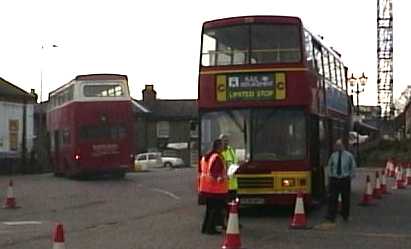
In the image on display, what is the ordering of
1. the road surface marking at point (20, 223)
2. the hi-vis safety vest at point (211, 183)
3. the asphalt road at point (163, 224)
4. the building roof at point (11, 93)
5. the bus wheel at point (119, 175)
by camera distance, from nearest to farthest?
the asphalt road at point (163, 224)
the hi-vis safety vest at point (211, 183)
the road surface marking at point (20, 223)
the bus wheel at point (119, 175)
the building roof at point (11, 93)

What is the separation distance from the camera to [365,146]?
72.3m

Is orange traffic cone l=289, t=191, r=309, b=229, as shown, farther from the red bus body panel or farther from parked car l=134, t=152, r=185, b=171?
parked car l=134, t=152, r=185, b=171

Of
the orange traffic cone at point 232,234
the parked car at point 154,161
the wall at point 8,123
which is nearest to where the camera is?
the orange traffic cone at point 232,234

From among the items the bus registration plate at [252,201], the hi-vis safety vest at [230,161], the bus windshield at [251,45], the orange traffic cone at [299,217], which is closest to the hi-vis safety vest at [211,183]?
the hi-vis safety vest at [230,161]

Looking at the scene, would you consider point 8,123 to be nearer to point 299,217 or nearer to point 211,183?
point 299,217

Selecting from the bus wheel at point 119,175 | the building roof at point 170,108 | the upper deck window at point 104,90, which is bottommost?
the bus wheel at point 119,175

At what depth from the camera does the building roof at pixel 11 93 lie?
2133 inches

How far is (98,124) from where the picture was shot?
3947cm

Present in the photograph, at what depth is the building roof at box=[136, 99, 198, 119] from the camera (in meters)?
102

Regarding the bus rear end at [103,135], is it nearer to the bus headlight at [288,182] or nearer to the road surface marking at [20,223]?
the road surface marking at [20,223]

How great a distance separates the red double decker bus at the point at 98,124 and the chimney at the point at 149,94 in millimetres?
63941

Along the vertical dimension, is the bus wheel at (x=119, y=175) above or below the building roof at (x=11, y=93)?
below

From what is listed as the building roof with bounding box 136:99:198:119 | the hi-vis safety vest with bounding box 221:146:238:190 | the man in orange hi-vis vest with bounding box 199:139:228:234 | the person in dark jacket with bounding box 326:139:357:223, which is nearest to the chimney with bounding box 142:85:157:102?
the building roof with bounding box 136:99:198:119

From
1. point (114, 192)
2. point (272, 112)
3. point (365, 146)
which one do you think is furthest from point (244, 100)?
point (365, 146)
